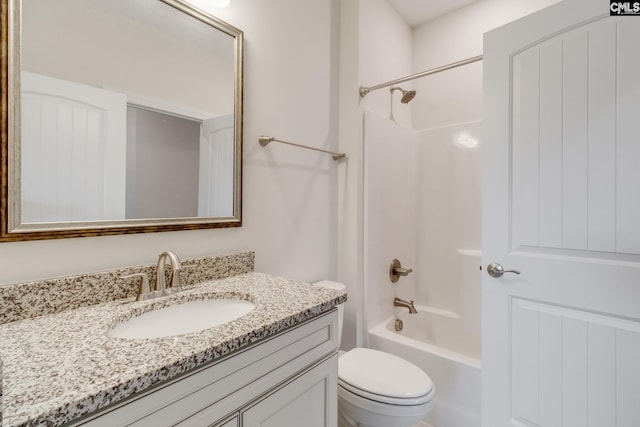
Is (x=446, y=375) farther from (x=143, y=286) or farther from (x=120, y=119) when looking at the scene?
(x=120, y=119)

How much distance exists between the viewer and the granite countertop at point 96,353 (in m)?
0.46

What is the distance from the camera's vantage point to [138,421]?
0.54 meters

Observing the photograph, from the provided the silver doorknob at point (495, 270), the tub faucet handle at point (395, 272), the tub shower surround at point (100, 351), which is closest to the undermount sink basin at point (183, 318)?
the tub shower surround at point (100, 351)

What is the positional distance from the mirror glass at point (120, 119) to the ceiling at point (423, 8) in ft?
4.95

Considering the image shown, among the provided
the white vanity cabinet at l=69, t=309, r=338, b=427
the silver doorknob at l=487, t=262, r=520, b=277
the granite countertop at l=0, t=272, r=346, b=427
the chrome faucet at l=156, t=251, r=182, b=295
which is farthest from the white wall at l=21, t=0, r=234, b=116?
the silver doorknob at l=487, t=262, r=520, b=277

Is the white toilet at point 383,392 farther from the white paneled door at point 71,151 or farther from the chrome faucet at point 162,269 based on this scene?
the white paneled door at point 71,151

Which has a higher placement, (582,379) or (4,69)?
(4,69)

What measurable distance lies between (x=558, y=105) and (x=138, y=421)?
168 cm

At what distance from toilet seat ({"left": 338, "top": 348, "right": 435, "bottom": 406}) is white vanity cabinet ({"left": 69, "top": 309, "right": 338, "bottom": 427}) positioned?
304mm

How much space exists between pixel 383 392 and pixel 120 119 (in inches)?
54.6

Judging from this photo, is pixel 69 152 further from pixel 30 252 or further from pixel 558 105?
pixel 558 105

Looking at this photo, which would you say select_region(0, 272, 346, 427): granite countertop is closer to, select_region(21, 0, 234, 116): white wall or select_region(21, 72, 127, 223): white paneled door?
select_region(21, 72, 127, 223): white paneled door

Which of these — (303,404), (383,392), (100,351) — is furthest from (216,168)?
(383,392)

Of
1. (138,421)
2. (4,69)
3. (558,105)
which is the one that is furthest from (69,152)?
(558,105)
